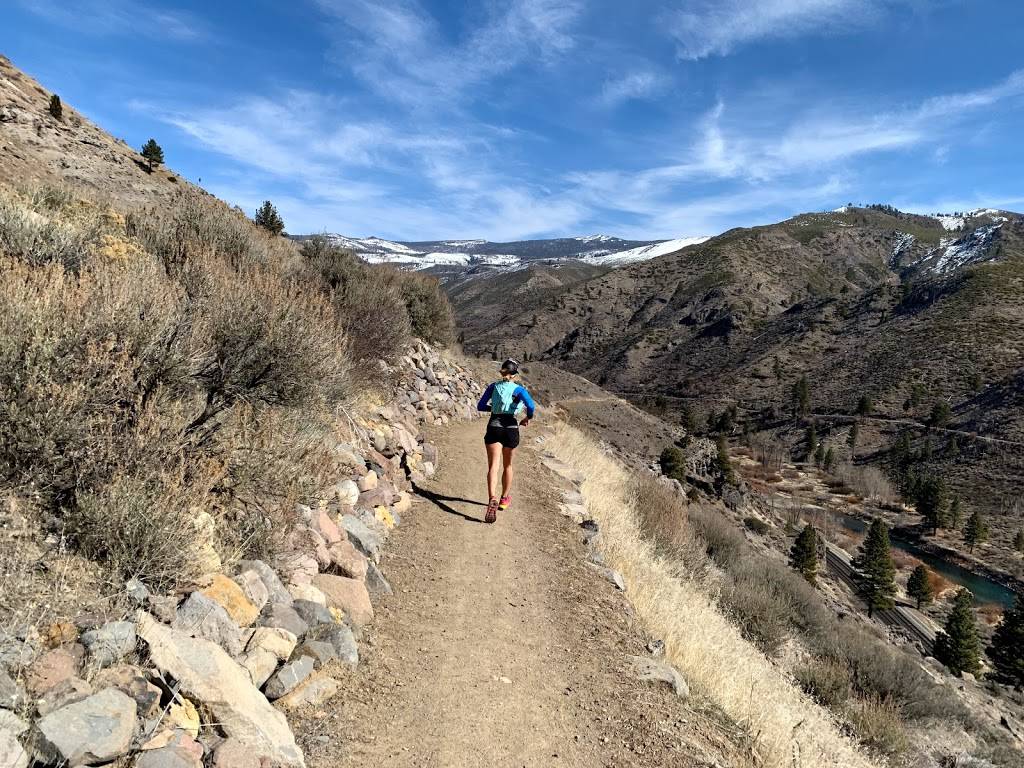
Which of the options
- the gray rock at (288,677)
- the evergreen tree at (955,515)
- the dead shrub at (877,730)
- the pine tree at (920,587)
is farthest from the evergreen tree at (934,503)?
the gray rock at (288,677)

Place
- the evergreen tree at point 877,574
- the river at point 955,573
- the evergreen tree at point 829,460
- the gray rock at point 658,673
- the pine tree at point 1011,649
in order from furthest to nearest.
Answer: the evergreen tree at point 829,460 → the river at point 955,573 → the evergreen tree at point 877,574 → the pine tree at point 1011,649 → the gray rock at point 658,673

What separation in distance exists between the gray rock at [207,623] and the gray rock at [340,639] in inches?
26.1

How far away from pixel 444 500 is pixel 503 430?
159cm

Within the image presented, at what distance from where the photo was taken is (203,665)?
3.05 m

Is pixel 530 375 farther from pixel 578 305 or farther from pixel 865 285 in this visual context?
pixel 865 285

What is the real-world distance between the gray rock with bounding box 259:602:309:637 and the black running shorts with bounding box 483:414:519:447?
3.98 metres

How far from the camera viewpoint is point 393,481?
8.06m

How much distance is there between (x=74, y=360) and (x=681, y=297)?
560ft

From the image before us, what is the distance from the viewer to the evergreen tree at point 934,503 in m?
67.8

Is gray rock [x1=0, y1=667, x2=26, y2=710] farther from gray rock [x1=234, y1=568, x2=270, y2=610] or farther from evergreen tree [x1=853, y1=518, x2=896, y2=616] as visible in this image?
evergreen tree [x1=853, y1=518, x2=896, y2=616]

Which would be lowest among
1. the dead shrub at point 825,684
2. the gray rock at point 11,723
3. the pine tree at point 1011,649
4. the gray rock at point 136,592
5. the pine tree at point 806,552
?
the pine tree at point 1011,649

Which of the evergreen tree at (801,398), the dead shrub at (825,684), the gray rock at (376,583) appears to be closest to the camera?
the gray rock at (376,583)

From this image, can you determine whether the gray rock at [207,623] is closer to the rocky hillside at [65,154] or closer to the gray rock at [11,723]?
the gray rock at [11,723]

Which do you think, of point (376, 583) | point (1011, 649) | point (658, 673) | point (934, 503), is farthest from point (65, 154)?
point (934, 503)
